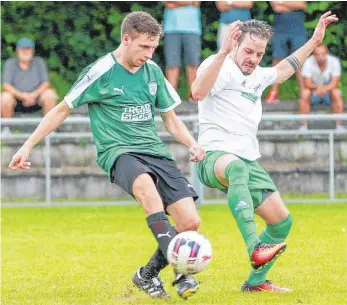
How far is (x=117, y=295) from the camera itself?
27.5ft

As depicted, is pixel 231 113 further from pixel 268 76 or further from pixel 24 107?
pixel 24 107

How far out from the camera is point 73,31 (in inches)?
696

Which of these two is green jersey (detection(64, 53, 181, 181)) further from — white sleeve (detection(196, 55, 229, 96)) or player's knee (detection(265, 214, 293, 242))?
player's knee (detection(265, 214, 293, 242))

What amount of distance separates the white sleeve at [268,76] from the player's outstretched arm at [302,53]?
8 cm

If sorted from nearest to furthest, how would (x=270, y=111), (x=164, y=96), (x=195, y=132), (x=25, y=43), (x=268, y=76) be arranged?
1. (x=164, y=96)
2. (x=268, y=76)
3. (x=195, y=132)
4. (x=25, y=43)
5. (x=270, y=111)

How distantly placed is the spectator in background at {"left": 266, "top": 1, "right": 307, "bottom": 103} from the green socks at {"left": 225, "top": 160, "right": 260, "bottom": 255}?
7.84 meters

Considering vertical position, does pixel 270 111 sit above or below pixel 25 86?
below

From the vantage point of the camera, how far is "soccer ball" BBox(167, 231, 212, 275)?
24.7 ft

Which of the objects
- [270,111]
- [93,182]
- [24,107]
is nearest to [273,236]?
[93,182]

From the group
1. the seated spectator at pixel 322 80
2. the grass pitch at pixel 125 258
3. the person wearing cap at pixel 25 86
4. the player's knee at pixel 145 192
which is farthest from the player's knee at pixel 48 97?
the player's knee at pixel 145 192

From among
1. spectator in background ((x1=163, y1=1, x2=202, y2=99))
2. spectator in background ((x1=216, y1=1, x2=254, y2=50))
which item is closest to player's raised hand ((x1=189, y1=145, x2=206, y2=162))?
spectator in background ((x1=163, y1=1, x2=202, y2=99))

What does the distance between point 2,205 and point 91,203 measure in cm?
119

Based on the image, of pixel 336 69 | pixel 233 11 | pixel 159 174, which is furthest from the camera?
pixel 336 69

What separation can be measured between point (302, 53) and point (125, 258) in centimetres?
275
